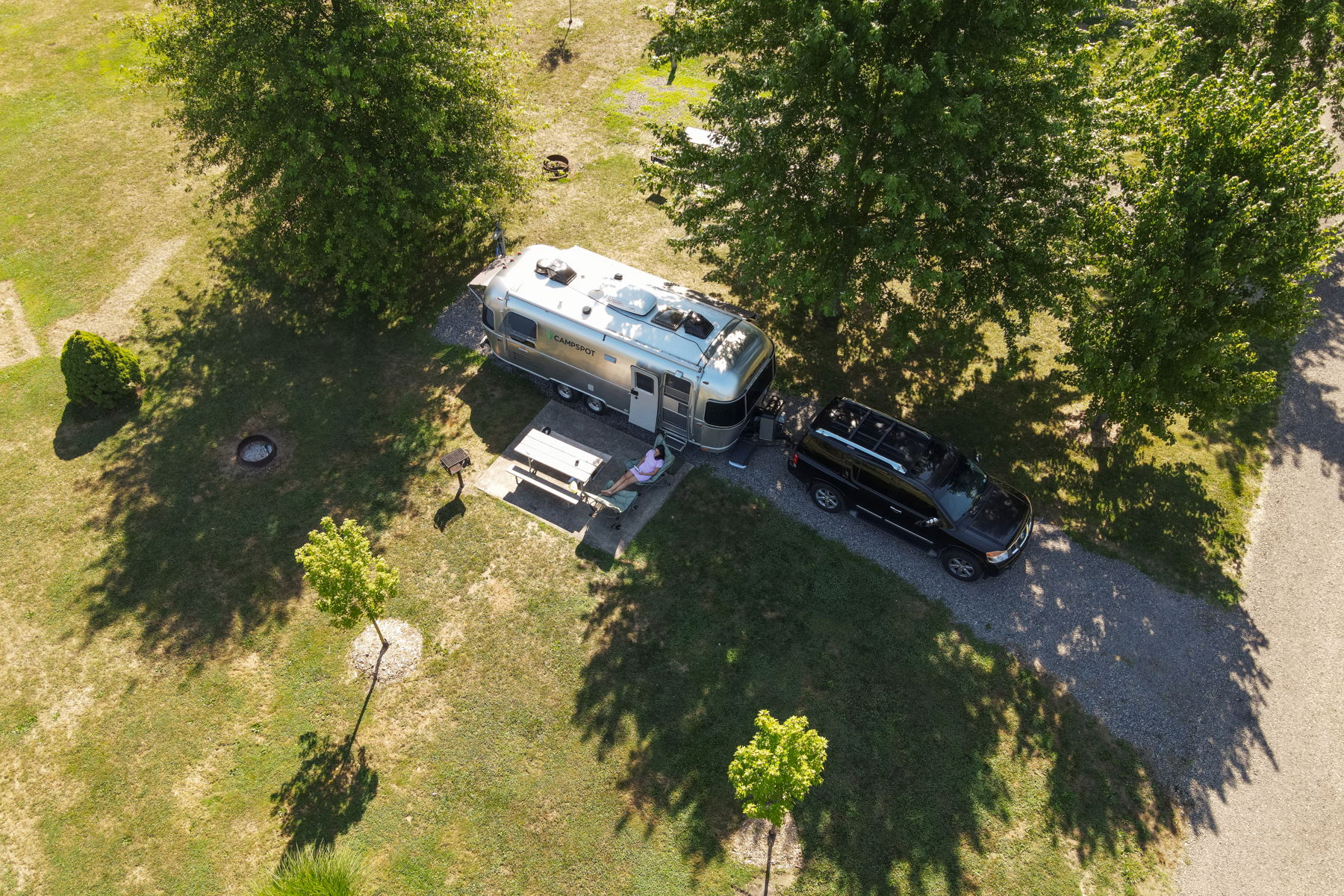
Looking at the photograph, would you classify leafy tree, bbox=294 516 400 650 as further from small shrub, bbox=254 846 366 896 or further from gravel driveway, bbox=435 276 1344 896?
gravel driveway, bbox=435 276 1344 896

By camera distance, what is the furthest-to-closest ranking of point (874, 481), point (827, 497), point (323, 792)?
point (827, 497), point (874, 481), point (323, 792)

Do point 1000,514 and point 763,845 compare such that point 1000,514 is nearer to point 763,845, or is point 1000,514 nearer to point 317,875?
point 763,845

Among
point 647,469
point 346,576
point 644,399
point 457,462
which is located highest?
point 644,399

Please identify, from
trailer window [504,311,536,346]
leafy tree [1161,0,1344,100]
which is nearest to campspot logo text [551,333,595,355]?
trailer window [504,311,536,346]

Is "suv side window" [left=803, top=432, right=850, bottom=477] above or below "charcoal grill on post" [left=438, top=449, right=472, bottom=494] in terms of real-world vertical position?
above

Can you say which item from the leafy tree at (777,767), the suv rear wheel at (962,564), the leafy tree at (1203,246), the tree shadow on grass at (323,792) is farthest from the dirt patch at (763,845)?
the leafy tree at (1203,246)

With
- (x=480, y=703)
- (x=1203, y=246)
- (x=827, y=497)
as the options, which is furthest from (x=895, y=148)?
(x=480, y=703)

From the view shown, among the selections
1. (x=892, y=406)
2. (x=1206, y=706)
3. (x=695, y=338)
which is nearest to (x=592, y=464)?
(x=695, y=338)
